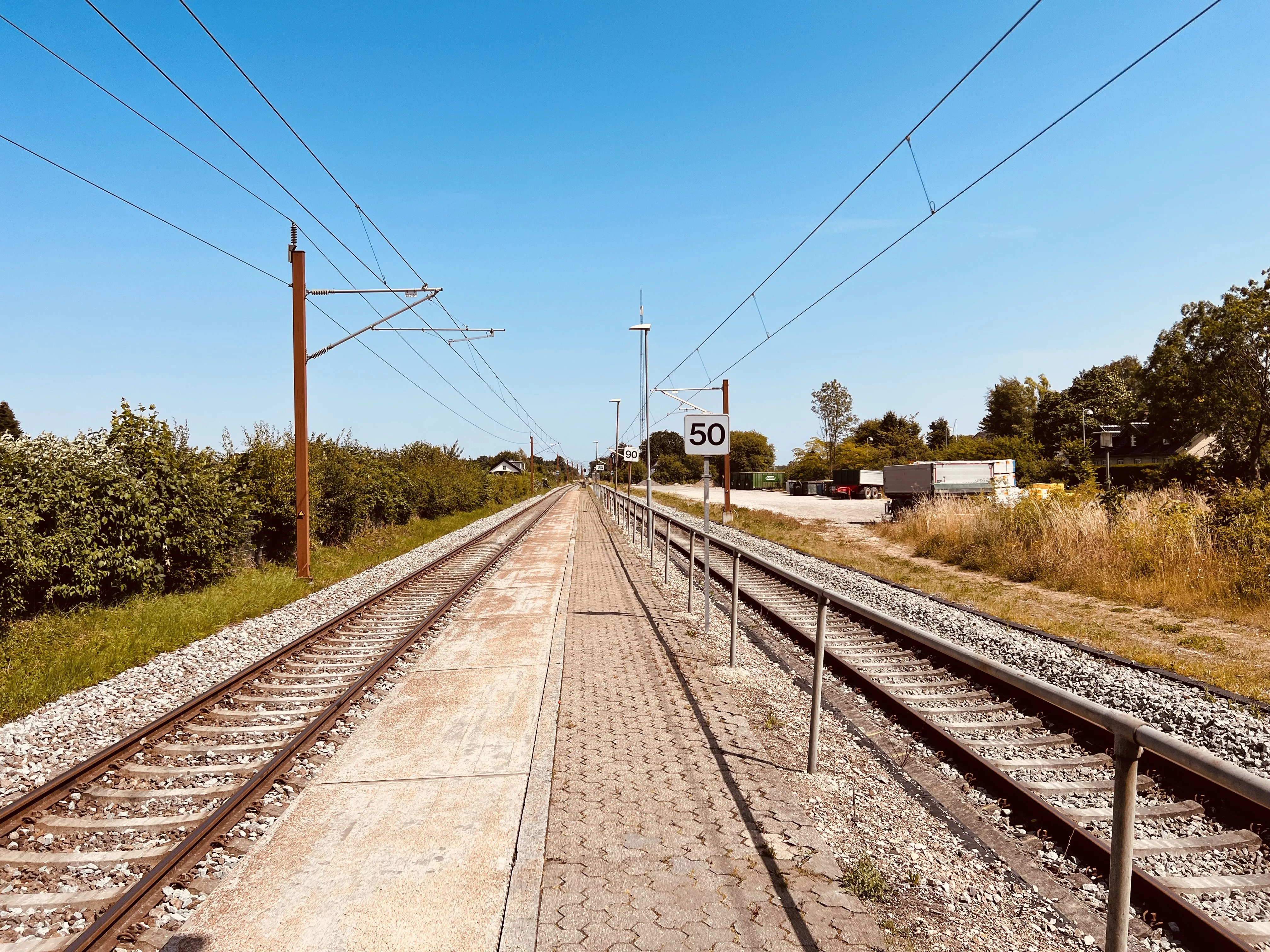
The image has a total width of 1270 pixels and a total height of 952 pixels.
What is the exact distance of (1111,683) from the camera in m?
7.30

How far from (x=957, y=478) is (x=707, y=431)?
82.4 feet

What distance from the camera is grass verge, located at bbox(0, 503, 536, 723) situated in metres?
7.87

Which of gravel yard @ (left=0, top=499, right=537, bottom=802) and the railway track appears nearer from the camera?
the railway track

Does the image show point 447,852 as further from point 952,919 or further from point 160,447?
point 160,447

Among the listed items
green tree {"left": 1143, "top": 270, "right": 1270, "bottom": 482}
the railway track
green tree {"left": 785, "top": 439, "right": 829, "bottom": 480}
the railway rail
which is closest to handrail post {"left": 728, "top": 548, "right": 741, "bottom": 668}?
the railway rail

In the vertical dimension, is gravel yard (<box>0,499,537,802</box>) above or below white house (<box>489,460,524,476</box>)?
below

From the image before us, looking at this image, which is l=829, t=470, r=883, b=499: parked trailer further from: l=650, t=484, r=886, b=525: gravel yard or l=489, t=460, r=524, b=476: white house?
l=489, t=460, r=524, b=476: white house

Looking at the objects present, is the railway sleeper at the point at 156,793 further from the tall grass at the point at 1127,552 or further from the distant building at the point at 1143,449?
the distant building at the point at 1143,449

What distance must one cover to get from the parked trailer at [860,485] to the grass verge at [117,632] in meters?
54.4

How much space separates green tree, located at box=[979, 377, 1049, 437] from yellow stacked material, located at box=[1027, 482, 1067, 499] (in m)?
64.3

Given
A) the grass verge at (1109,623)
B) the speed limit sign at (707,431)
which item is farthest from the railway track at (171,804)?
the grass verge at (1109,623)

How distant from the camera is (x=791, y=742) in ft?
20.2

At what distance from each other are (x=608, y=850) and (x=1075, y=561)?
1466 centimetres

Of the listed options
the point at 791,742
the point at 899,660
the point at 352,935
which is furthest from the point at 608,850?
the point at 899,660
